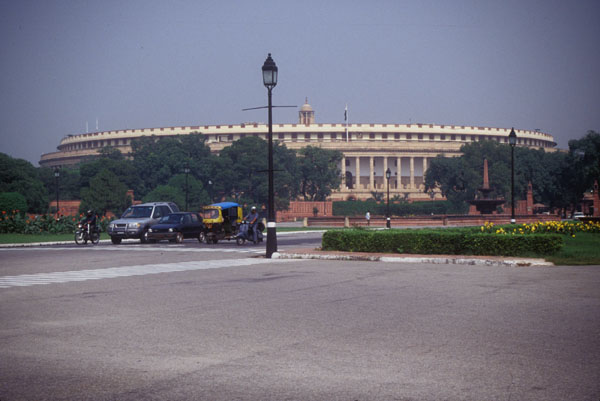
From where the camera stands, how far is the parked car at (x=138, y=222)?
31.7 metres

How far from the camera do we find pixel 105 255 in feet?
76.0

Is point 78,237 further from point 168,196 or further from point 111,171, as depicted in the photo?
point 111,171

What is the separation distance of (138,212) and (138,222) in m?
1.64

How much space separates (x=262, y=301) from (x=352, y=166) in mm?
122698

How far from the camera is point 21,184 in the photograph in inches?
2958

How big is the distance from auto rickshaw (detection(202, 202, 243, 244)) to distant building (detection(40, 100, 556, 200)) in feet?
284

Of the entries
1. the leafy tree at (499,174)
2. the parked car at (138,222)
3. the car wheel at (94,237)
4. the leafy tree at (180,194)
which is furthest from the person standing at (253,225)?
the leafy tree at (499,174)

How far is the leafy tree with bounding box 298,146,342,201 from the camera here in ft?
323

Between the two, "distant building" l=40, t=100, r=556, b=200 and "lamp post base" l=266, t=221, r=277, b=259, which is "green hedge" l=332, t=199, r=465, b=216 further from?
"lamp post base" l=266, t=221, r=277, b=259

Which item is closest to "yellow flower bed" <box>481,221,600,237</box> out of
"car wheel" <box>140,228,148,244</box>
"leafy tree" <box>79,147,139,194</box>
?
"car wheel" <box>140,228,148,244</box>

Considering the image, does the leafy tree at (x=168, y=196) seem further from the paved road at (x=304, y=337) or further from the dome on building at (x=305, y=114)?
the dome on building at (x=305, y=114)

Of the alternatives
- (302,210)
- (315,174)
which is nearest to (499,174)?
(315,174)

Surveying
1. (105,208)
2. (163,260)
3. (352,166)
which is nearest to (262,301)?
(163,260)

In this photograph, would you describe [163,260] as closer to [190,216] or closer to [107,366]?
[190,216]
